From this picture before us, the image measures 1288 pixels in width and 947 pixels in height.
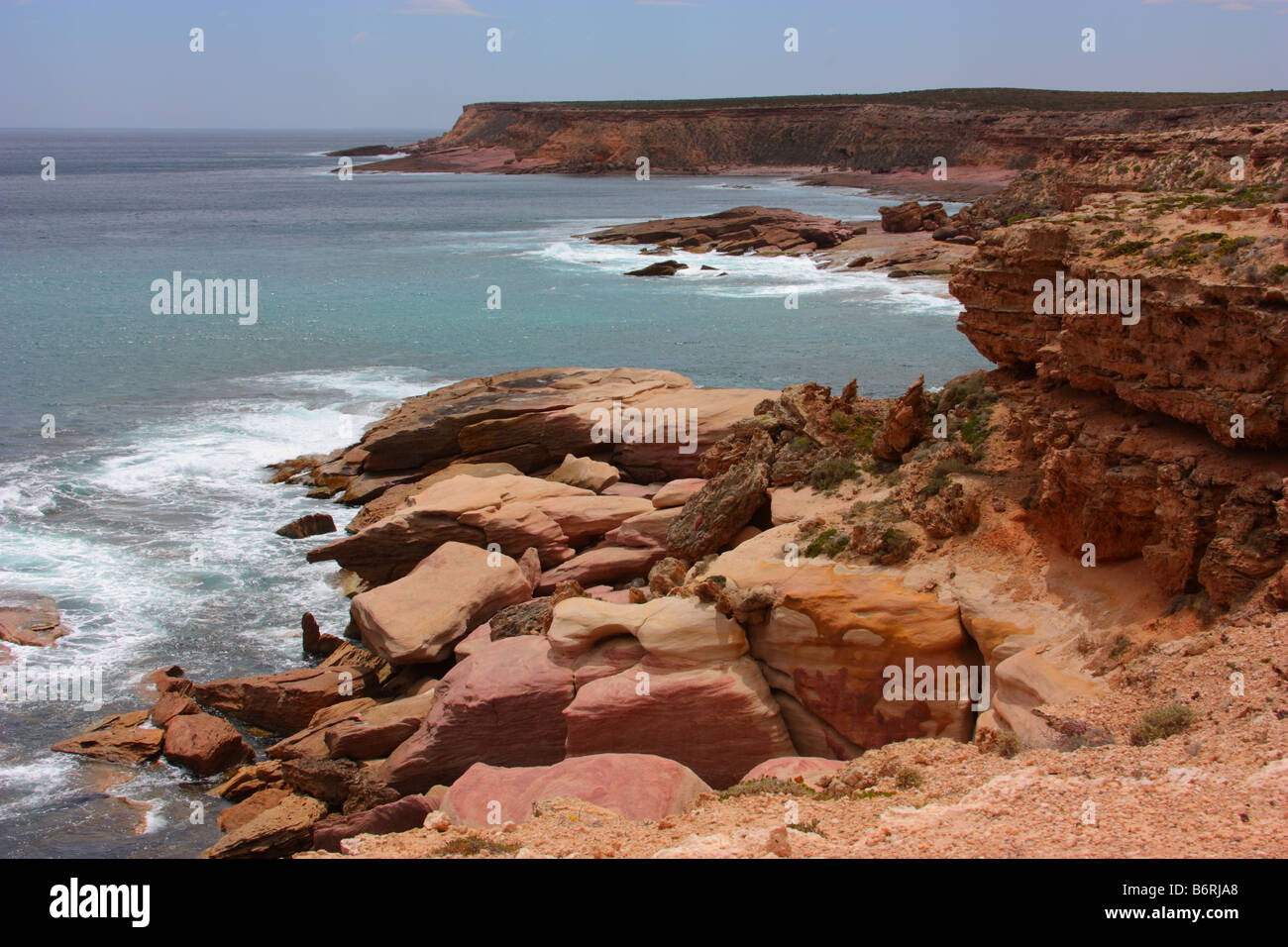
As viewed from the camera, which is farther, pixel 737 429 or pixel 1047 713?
pixel 737 429

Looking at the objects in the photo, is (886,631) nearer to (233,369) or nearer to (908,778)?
(908,778)

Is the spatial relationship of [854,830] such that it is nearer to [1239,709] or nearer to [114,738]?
[1239,709]

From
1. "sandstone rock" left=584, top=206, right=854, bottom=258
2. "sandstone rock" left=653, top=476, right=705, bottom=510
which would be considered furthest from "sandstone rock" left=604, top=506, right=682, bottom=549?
"sandstone rock" left=584, top=206, right=854, bottom=258

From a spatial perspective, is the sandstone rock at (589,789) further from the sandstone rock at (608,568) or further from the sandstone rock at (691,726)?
the sandstone rock at (608,568)

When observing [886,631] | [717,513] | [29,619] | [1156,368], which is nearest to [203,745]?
[29,619]
